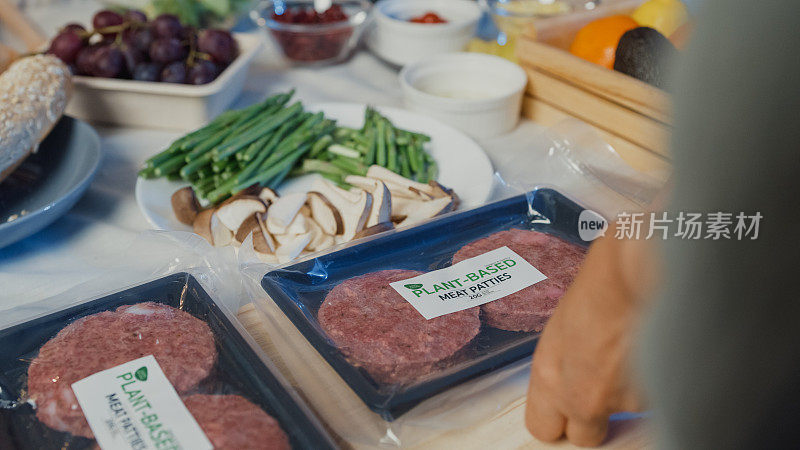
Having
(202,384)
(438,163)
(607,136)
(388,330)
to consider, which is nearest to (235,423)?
(202,384)

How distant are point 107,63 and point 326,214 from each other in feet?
1.96

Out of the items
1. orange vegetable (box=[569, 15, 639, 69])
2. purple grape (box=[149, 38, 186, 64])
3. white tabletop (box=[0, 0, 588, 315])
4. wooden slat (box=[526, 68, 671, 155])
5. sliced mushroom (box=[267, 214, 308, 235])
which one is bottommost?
white tabletop (box=[0, 0, 588, 315])

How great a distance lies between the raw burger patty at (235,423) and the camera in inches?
18.6

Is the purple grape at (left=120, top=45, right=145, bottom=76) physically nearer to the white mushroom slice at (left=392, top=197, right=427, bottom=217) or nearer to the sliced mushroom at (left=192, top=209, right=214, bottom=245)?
the sliced mushroom at (left=192, top=209, right=214, bottom=245)

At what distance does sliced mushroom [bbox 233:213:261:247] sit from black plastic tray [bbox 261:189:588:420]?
0.18 metres

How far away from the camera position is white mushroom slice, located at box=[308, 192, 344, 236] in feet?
2.75

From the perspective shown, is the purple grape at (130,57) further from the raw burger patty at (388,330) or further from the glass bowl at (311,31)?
the raw burger patty at (388,330)

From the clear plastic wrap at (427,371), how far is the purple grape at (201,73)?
1.89ft

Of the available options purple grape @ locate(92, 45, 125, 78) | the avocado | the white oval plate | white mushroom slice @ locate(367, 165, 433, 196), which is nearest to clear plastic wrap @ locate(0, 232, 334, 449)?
the white oval plate

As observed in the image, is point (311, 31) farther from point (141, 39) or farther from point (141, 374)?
point (141, 374)

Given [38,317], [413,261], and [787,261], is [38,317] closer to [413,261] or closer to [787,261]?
[413,261]

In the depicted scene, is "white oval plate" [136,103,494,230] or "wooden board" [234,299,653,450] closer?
"wooden board" [234,299,653,450]

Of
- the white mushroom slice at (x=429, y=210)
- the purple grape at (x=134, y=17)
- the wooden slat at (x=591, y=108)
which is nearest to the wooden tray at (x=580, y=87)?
the wooden slat at (x=591, y=108)

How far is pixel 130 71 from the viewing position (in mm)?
1194
